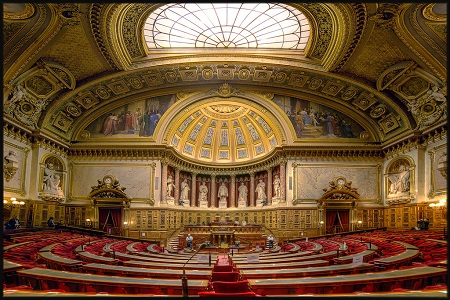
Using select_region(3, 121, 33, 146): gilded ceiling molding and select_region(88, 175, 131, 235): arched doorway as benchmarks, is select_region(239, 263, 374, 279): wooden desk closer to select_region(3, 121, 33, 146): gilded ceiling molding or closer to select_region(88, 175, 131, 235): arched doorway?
select_region(3, 121, 33, 146): gilded ceiling molding

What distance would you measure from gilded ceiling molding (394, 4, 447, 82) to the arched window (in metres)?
5.82

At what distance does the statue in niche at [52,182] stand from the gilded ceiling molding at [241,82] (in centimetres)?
289

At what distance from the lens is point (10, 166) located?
68.8 feet

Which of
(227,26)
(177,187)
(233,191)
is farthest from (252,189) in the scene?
(227,26)

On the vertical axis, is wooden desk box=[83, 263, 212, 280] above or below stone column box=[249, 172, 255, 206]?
below

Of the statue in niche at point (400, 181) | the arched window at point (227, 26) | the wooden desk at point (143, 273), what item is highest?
the arched window at point (227, 26)

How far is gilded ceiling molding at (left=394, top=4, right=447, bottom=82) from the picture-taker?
54.0 ft

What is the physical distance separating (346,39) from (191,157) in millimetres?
18222

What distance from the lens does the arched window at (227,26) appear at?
21.0 m

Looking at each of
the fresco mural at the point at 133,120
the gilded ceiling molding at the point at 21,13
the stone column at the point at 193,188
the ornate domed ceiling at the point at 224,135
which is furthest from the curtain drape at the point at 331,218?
the gilded ceiling molding at the point at 21,13

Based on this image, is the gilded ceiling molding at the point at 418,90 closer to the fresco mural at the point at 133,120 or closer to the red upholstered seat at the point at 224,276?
the fresco mural at the point at 133,120

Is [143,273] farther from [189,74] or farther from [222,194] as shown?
[222,194]

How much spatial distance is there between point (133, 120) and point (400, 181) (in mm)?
21035

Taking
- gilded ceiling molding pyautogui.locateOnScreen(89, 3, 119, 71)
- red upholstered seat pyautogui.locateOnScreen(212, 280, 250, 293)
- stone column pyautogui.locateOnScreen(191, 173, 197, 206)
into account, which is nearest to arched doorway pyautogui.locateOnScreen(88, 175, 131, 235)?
stone column pyautogui.locateOnScreen(191, 173, 197, 206)
